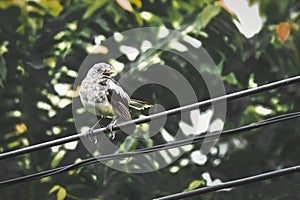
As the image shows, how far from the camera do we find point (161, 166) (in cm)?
482

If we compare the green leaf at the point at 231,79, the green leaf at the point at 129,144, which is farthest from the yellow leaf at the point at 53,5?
the green leaf at the point at 231,79

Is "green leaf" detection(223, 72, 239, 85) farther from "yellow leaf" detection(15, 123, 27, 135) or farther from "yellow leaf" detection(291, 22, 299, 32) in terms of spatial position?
"yellow leaf" detection(15, 123, 27, 135)

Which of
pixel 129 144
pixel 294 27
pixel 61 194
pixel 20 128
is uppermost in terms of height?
pixel 294 27

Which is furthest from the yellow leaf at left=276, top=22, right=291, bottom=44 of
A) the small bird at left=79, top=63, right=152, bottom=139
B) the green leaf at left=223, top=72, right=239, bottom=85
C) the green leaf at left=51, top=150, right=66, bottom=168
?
the green leaf at left=51, top=150, right=66, bottom=168

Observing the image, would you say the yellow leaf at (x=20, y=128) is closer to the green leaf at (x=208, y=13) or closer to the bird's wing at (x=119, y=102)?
the green leaf at (x=208, y=13)

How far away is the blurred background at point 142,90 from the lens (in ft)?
15.6

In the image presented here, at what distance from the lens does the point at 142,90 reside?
4.79m

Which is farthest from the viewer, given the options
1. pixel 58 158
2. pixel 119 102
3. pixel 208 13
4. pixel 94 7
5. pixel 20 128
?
pixel 20 128

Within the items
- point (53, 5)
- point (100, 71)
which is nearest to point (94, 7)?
point (53, 5)

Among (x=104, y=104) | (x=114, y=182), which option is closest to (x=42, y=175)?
(x=104, y=104)

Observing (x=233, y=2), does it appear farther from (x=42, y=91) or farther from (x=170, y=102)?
(x=42, y=91)

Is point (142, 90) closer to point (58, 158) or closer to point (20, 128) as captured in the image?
point (58, 158)

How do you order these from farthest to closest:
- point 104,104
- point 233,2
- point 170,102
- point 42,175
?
point 170,102
point 233,2
point 104,104
point 42,175

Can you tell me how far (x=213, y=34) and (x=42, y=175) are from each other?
7.19 ft
